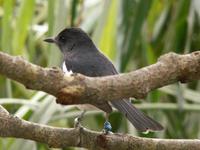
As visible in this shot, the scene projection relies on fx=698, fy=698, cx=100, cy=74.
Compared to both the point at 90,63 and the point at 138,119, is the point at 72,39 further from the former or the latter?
the point at 138,119

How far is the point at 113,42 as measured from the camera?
11.0ft

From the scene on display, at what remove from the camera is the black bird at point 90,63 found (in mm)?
2391

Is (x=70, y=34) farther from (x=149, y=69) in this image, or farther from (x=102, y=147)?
(x=149, y=69)

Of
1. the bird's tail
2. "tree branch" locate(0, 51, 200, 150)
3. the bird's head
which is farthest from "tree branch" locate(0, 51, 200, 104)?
the bird's head

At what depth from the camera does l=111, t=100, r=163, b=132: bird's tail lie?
235cm

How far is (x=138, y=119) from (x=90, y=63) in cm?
66

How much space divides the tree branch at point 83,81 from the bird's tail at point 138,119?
57 centimetres

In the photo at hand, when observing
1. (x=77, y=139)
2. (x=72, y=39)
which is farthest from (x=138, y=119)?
(x=72, y=39)

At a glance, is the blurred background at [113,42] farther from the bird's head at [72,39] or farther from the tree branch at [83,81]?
the tree branch at [83,81]

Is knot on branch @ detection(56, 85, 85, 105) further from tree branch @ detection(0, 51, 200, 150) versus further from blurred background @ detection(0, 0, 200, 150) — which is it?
blurred background @ detection(0, 0, 200, 150)

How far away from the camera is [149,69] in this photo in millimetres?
1763

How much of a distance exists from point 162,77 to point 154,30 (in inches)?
105

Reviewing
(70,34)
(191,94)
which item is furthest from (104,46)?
(191,94)

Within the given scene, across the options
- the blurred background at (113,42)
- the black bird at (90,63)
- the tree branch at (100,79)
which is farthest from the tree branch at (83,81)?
the blurred background at (113,42)
